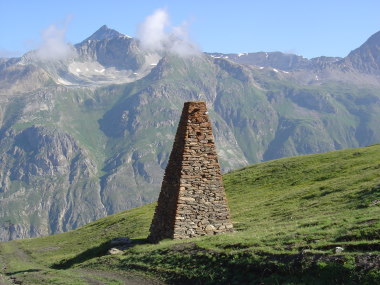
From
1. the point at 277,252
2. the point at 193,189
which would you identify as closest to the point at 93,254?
the point at 193,189

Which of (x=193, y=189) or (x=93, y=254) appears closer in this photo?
(x=193, y=189)

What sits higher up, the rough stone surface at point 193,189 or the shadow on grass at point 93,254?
the rough stone surface at point 193,189

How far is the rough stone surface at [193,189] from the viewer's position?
3388 centimetres

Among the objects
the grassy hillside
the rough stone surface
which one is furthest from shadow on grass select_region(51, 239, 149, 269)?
the rough stone surface

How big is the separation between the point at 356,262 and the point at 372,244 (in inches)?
88.1

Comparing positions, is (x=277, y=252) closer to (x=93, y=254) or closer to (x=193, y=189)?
(x=193, y=189)

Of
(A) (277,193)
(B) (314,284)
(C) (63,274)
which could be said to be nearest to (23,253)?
(A) (277,193)

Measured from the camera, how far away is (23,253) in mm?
67062

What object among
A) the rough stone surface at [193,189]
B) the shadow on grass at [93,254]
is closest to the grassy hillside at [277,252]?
the shadow on grass at [93,254]

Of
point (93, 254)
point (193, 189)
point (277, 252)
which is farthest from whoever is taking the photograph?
point (93, 254)

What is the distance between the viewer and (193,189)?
34375 mm

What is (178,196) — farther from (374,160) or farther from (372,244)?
(374,160)

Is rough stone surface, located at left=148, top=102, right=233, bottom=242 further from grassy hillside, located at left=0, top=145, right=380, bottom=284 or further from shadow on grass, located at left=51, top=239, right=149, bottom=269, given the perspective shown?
shadow on grass, located at left=51, top=239, right=149, bottom=269

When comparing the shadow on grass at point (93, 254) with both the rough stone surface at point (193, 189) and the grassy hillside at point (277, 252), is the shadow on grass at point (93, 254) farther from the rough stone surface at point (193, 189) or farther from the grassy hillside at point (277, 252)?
the rough stone surface at point (193, 189)
